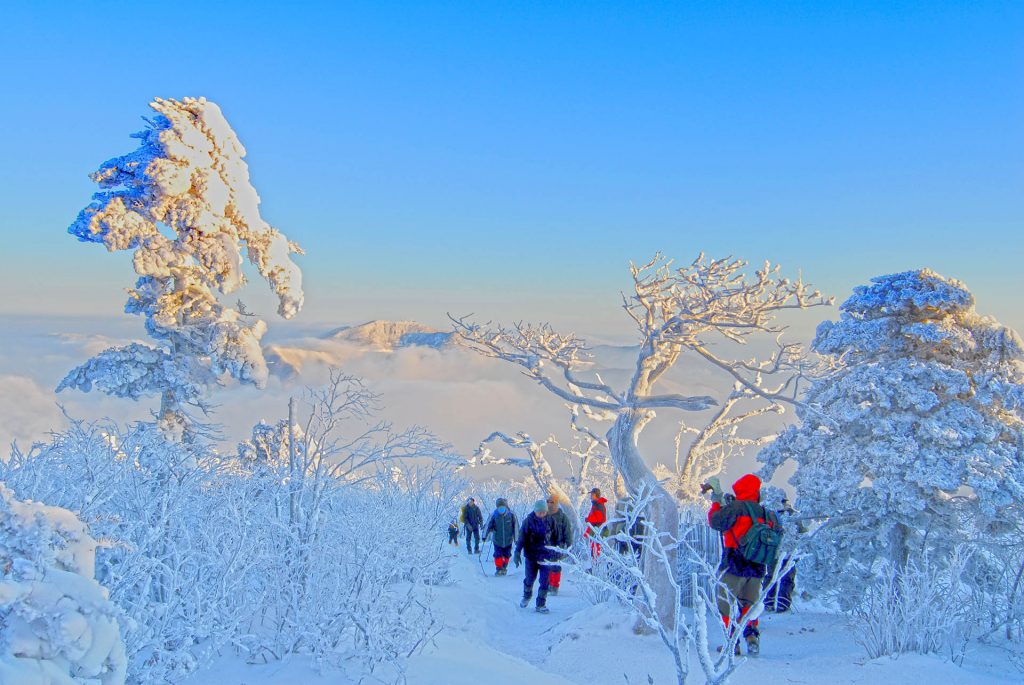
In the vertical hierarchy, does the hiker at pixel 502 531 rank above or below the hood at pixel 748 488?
below

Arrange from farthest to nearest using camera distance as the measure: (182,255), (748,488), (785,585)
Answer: (182,255) → (785,585) → (748,488)

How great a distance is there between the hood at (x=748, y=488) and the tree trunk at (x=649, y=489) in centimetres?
72

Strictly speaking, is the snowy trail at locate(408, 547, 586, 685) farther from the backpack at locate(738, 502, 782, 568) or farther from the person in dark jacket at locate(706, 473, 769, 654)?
the backpack at locate(738, 502, 782, 568)

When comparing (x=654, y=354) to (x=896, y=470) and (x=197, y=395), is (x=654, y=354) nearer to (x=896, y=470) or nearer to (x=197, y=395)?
(x=896, y=470)

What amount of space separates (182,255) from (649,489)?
36.0ft

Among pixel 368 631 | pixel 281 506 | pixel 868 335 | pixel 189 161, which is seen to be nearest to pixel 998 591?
pixel 868 335

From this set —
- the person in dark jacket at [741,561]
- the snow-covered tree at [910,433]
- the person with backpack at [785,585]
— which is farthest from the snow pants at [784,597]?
the person in dark jacket at [741,561]

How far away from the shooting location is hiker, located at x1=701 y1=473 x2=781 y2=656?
746 cm

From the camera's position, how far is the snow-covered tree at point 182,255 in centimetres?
1381

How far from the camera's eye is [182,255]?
46.6 ft

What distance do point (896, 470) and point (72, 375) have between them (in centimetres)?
1473

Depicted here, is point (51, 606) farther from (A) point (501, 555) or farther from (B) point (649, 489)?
(A) point (501, 555)

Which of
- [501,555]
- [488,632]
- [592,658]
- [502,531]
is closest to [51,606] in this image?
[592,658]

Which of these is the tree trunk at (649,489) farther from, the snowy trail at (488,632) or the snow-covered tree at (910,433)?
the snow-covered tree at (910,433)
